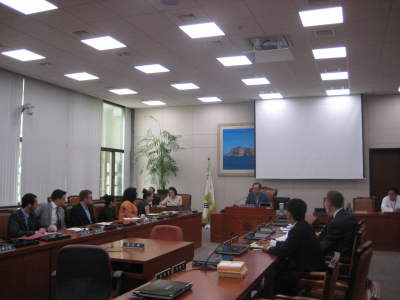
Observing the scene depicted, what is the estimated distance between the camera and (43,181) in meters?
9.34

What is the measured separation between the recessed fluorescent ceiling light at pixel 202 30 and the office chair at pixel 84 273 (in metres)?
4.04

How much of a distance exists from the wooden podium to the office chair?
16.6 ft

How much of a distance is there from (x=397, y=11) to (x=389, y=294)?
12.4 feet

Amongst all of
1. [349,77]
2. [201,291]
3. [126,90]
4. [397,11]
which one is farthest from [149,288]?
[126,90]

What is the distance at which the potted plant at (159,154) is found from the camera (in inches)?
469

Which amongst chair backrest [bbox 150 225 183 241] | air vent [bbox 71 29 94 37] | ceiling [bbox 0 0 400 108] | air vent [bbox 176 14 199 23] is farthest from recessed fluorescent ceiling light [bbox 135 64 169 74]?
chair backrest [bbox 150 225 183 241]

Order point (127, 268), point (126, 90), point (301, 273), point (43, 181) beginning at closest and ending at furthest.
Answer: point (301, 273) < point (127, 268) < point (43, 181) < point (126, 90)

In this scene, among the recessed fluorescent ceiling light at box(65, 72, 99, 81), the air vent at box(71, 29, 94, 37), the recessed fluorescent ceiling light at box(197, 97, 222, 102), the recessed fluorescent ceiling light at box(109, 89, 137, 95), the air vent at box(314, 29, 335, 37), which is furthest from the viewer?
the recessed fluorescent ceiling light at box(197, 97, 222, 102)

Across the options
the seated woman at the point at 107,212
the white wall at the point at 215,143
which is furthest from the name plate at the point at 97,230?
the white wall at the point at 215,143

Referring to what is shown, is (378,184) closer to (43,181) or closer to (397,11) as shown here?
(397,11)

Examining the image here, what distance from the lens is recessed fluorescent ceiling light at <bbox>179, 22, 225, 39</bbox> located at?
19.4 feet

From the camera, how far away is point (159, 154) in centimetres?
1211

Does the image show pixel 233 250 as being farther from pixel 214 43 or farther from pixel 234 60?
pixel 234 60

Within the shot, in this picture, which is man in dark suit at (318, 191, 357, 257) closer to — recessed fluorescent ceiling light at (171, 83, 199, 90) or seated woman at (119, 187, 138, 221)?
seated woman at (119, 187, 138, 221)
